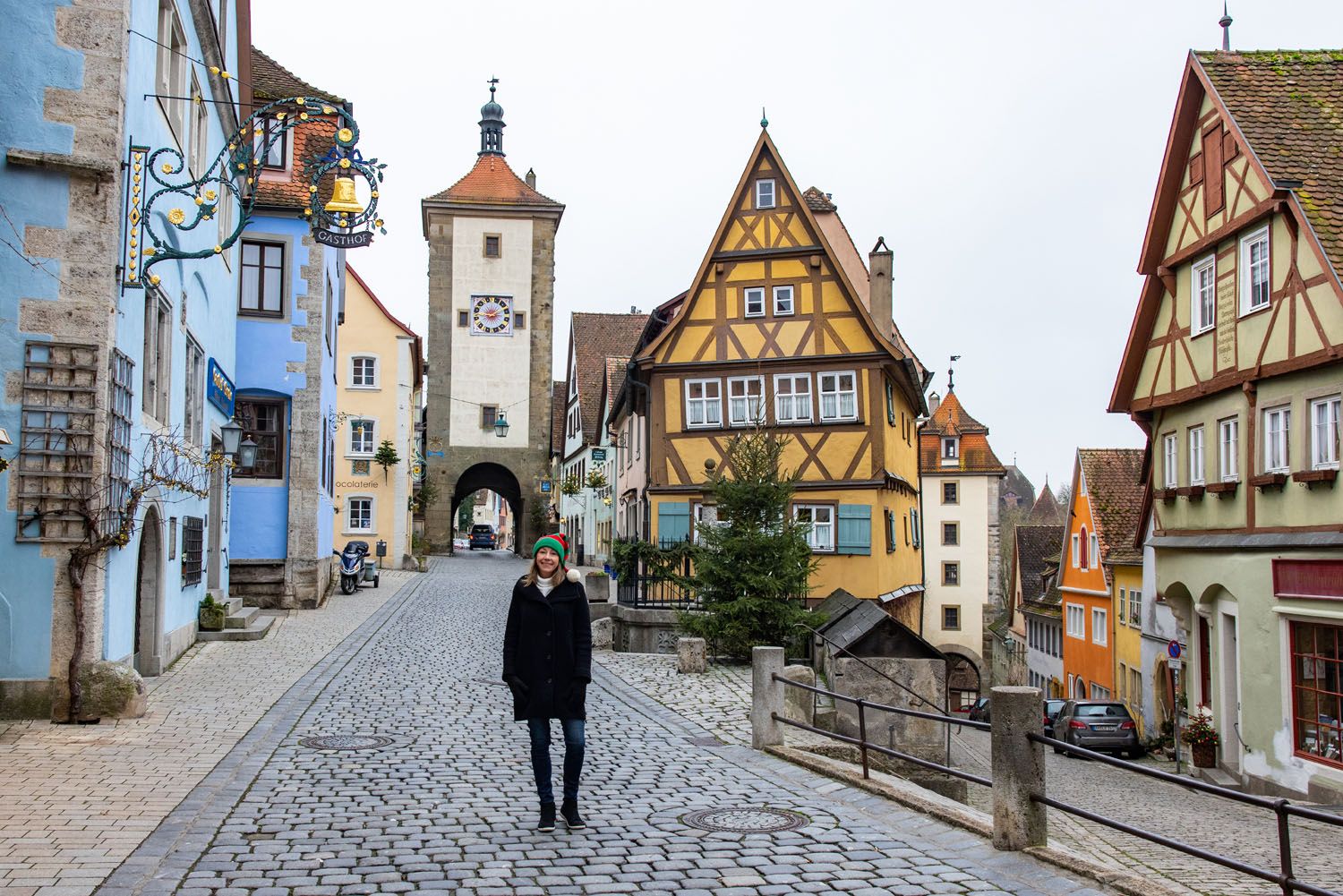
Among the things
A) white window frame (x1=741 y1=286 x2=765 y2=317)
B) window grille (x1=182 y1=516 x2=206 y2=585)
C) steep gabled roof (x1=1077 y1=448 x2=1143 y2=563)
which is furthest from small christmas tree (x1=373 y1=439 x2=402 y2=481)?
window grille (x1=182 y1=516 x2=206 y2=585)

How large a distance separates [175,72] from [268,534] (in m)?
11.8

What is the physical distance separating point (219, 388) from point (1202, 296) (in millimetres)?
16419

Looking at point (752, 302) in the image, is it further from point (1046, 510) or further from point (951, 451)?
point (1046, 510)

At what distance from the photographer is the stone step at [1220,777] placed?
2159 centimetres

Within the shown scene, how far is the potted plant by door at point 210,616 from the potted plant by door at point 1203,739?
16.1m

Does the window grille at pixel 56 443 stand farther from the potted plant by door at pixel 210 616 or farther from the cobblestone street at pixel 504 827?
the potted plant by door at pixel 210 616

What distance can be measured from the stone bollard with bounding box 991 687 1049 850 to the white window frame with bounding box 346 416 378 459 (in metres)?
35.1

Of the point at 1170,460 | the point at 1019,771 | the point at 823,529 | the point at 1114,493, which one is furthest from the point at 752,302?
the point at 1019,771

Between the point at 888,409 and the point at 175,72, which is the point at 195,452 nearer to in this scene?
the point at 175,72

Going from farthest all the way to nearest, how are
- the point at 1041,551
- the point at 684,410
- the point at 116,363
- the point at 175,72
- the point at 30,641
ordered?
the point at 1041,551 → the point at 684,410 → the point at 175,72 → the point at 116,363 → the point at 30,641

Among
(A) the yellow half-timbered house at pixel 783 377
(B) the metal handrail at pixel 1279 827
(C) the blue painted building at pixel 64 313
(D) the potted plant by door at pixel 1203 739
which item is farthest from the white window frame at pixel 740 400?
(B) the metal handrail at pixel 1279 827

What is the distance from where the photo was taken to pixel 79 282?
12016 millimetres

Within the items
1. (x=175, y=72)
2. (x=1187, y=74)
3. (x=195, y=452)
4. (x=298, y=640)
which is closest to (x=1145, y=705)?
(x=1187, y=74)

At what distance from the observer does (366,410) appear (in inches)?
1603
